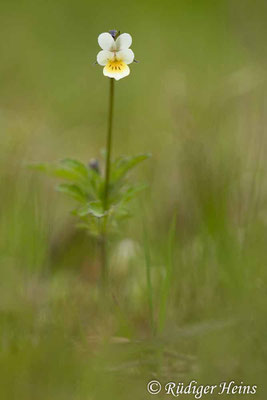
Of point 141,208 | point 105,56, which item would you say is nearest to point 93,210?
point 141,208

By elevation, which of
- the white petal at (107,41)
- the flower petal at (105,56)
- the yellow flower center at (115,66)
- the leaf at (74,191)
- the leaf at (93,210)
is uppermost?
the white petal at (107,41)

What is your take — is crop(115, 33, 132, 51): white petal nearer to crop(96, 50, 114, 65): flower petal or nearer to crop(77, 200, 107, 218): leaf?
crop(96, 50, 114, 65): flower petal

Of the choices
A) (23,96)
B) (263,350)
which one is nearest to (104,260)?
(263,350)

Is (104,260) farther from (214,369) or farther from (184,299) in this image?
(214,369)

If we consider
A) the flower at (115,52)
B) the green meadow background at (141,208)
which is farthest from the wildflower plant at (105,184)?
the green meadow background at (141,208)

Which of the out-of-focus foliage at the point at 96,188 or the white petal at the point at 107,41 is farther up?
the white petal at the point at 107,41

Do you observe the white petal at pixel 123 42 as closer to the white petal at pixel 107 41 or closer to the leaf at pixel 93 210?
the white petal at pixel 107 41

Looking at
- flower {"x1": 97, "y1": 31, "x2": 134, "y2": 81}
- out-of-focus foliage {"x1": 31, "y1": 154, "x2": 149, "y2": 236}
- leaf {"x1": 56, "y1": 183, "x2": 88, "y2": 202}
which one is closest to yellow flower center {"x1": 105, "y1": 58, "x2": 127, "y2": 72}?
flower {"x1": 97, "y1": 31, "x2": 134, "y2": 81}
